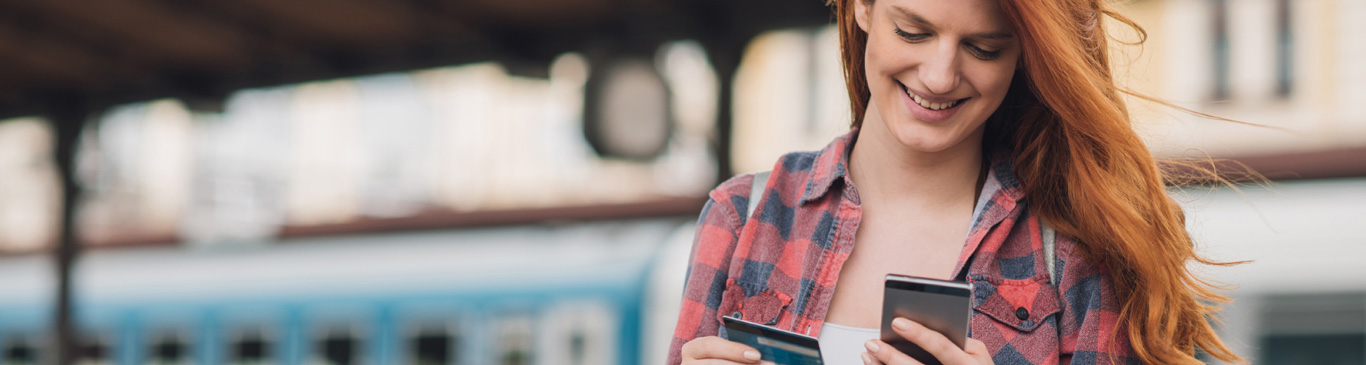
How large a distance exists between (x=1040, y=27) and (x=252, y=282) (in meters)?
9.40

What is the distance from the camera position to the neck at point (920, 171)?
1.60 metres

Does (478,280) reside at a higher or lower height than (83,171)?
lower

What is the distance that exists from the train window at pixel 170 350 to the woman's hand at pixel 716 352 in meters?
9.79

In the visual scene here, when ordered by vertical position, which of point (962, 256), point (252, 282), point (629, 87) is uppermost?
point (629, 87)

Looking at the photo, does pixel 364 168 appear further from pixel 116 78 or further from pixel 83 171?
pixel 116 78

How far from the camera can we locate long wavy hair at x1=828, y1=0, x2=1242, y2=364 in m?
1.39

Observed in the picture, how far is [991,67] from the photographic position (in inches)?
56.2

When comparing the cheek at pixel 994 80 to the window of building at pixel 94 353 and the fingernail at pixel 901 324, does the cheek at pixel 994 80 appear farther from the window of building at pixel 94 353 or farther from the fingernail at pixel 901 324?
the window of building at pixel 94 353

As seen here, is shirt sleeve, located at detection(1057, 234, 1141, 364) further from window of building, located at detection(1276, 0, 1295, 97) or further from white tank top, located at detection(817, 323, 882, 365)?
window of building, located at detection(1276, 0, 1295, 97)

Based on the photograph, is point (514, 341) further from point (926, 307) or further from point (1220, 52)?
point (1220, 52)

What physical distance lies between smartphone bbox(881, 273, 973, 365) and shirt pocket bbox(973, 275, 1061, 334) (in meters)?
0.18

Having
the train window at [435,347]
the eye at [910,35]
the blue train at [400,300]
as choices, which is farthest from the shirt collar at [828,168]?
the train window at [435,347]

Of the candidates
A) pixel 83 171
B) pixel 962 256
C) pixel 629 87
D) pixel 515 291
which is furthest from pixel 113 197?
pixel 962 256

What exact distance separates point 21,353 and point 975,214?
12.5m
